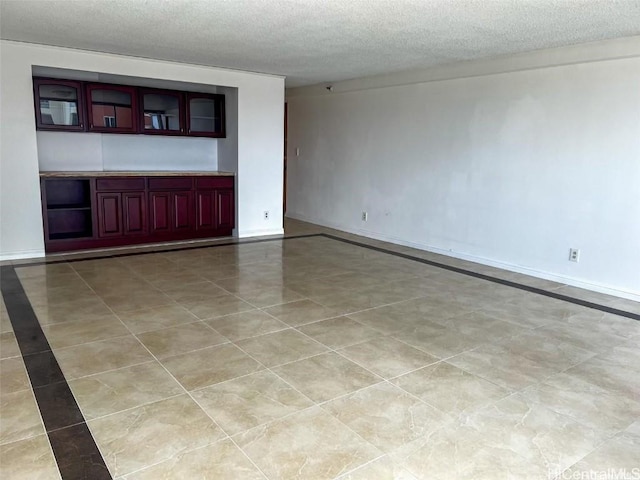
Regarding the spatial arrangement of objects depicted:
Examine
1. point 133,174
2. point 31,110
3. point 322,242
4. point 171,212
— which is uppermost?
point 31,110

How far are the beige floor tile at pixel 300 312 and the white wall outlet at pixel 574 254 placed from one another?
2464 millimetres

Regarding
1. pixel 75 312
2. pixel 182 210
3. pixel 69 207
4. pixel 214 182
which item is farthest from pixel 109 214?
pixel 75 312

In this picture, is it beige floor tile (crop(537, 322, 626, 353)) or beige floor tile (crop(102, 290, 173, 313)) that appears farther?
beige floor tile (crop(102, 290, 173, 313))

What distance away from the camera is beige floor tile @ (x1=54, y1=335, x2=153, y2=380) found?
2.70 metres

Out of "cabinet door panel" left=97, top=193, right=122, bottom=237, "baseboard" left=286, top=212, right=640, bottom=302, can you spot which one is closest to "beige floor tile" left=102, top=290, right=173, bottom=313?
"cabinet door panel" left=97, top=193, right=122, bottom=237

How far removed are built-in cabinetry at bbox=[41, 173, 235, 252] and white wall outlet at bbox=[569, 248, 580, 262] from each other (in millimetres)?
4173

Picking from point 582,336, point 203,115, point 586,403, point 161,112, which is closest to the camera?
point 586,403

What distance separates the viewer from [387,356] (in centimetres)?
297

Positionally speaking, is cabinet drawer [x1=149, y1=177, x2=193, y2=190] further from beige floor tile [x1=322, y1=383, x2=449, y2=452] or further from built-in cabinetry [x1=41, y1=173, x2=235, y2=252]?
beige floor tile [x1=322, y1=383, x2=449, y2=452]

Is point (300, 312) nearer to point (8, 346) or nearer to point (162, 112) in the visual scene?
point (8, 346)

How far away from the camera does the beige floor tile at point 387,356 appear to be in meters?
2.80

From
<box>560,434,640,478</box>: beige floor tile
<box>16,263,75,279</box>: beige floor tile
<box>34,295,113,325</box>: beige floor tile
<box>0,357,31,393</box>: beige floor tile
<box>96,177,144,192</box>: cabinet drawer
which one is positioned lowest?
<box>560,434,640,478</box>: beige floor tile

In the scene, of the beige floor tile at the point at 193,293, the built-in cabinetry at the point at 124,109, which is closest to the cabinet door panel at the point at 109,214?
the built-in cabinetry at the point at 124,109

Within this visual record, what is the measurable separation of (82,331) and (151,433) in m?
1.42
